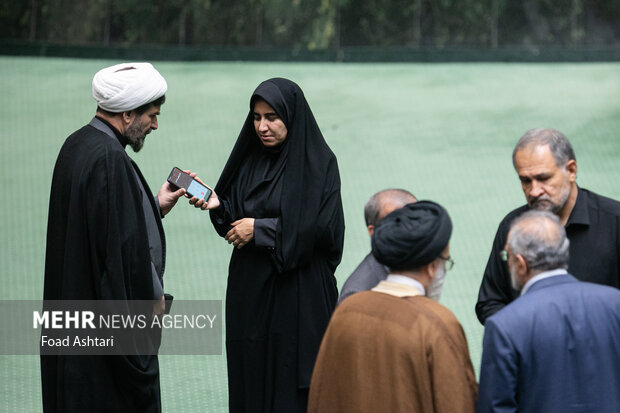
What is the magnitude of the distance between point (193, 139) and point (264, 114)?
6.99m

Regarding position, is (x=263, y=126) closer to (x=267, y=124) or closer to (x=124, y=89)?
(x=267, y=124)

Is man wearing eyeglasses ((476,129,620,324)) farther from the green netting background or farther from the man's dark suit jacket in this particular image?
the green netting background

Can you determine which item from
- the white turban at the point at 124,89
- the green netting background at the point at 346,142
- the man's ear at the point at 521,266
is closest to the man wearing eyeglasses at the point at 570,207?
the man's ear at the point at 521,266

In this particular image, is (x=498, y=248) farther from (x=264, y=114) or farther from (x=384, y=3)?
(x=384, y=3)

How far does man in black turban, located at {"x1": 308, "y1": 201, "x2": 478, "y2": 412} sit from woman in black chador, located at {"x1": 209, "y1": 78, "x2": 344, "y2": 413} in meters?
1.14

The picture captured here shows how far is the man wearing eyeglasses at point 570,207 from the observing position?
3189 millimetres

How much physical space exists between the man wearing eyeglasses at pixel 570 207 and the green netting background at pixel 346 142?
2.48 m

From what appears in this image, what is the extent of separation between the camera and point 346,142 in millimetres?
10625

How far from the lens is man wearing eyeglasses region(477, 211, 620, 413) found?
258 centimetres

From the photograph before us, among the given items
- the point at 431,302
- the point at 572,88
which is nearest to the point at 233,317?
the point at 431,302

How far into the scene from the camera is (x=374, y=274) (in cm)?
312

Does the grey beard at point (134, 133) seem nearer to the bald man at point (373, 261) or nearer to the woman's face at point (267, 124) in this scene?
the woman's face at point (267, 124)

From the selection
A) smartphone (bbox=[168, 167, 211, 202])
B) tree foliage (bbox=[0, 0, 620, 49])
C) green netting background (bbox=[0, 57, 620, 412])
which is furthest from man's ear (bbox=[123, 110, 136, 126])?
tree foliage (bbox=[0, 0, 620, 49])

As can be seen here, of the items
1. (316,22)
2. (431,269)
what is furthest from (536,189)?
(316,22)
